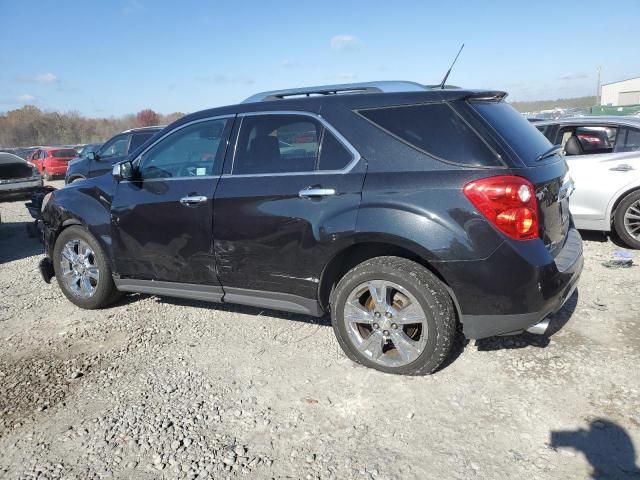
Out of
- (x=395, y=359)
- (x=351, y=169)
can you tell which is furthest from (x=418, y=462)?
(x=351, y=169)

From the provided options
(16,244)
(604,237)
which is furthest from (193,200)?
(16,244)

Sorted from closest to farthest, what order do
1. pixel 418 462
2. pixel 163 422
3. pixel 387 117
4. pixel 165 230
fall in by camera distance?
1. pixel 418 462
2. pixel 163 422
3. pixel 387 117
4. pixel 165 230

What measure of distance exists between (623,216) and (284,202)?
4.71 meters

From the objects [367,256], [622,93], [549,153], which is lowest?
[367,256]

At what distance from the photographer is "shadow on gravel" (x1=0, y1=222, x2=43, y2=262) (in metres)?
7.38

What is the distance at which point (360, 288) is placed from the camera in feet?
10.5

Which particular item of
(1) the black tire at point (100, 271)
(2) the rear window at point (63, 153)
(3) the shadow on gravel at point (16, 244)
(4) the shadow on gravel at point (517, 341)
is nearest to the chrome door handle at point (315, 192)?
Result: (4) the shadow on gravel at point (517, 341)

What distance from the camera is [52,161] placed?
68.1 feet

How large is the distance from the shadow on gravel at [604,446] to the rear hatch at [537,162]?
3.43ft

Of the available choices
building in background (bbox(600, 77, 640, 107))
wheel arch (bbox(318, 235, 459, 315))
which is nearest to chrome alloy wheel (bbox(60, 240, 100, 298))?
wheel arch (bbox(318, 235, 459, 315))

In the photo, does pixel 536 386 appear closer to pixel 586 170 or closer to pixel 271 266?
pixel 271 266

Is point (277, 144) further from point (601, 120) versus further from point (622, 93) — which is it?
point (622, 93)

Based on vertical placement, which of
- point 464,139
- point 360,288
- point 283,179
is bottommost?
point 360,288

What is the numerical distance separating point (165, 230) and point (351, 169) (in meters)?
1.75
